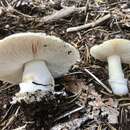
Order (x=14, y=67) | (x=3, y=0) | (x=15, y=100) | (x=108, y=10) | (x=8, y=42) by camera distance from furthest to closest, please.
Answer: (x=3, y=0) → (x=108, y=10) → (x=14, y=67) → (x=15, y=100) → (x=8, y=42)

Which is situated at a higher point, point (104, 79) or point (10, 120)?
point (104, 79)

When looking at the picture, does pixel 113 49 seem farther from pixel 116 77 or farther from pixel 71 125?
pixel 71 125

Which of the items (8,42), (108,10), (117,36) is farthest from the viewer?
(108,10)

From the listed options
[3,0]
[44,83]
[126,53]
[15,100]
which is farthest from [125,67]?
[3,0]

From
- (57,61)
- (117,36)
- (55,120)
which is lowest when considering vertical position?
(55,120)

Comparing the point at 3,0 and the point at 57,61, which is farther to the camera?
the point at 3,0

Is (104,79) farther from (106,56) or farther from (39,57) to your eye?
(39,57)
